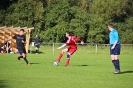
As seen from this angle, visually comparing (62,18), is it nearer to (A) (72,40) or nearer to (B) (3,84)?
(A) (72,40)

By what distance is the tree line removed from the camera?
53062mm

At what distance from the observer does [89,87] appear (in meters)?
10.4

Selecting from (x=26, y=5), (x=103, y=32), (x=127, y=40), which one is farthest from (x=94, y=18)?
(x=26, y=5)

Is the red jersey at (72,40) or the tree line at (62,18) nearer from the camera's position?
the red jersey at (72,40)

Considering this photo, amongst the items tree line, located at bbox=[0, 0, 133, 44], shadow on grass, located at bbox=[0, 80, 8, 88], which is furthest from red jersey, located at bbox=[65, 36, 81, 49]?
tree line, located at bbox=[0, 0, 133, 44]

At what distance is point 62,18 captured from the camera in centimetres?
5447

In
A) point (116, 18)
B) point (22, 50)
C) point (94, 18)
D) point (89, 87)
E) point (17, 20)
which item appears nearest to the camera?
point (89, 87)

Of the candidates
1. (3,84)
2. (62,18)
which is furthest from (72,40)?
(62,18)

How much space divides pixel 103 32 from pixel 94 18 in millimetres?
2670

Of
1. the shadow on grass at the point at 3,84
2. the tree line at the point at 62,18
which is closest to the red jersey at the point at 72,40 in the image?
the shadow on grass at the point at 3,84

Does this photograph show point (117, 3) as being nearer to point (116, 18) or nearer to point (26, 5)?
point (116, 18)

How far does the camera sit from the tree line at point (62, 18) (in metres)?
53.1

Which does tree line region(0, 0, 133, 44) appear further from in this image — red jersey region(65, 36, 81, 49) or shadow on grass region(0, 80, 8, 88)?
shadow on grass region(0, 80, 8, 88)

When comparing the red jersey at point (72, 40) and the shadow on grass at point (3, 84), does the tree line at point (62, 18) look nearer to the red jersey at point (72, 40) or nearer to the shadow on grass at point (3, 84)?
the red jersey at point (72, 40)
